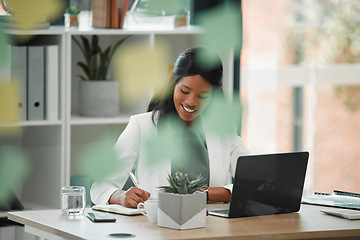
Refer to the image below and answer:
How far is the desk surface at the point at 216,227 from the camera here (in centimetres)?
136

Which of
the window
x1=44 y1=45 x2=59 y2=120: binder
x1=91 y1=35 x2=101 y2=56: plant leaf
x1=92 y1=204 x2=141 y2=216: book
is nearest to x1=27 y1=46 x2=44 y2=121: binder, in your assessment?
x1=44 y1=45 x2=59 y2=120: binder

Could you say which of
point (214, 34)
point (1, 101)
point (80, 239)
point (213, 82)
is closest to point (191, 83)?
point (213, 82)

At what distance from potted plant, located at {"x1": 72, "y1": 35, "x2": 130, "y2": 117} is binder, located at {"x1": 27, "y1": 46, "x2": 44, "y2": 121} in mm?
184

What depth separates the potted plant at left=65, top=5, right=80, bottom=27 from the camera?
7.90 feet

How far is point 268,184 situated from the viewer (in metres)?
1.60

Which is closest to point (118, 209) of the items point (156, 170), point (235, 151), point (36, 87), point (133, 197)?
point (133, 197)

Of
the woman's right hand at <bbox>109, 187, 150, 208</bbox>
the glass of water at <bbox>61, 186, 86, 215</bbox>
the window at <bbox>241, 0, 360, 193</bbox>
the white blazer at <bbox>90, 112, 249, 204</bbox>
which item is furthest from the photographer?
the window at <bbox>241, 0, 360, 193</bbox>

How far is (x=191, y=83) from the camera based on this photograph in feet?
5.45

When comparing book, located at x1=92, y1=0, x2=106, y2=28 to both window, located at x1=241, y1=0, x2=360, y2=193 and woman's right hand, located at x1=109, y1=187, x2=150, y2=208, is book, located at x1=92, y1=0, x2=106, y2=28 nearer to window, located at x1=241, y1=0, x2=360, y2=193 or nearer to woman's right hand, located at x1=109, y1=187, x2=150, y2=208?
woman's right hand, located at x1=109, y1=187, x2=150, y2=208

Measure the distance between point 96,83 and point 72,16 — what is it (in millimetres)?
284

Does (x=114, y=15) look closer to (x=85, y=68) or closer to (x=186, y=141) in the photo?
(x=85, y=68)

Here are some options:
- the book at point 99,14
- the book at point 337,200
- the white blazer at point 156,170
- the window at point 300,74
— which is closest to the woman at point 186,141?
the white blazer at point 156,170

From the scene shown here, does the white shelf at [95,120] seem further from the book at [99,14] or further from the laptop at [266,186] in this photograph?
the laptop at [266,186]

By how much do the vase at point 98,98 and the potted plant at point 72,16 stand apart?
235 millimetres
